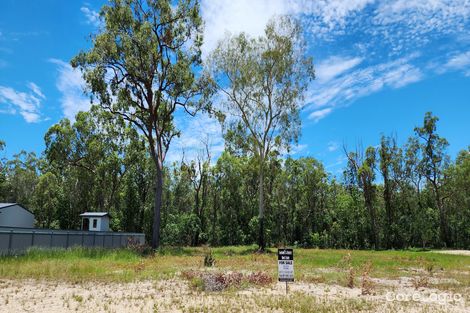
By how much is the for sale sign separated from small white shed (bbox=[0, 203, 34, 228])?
30564mm

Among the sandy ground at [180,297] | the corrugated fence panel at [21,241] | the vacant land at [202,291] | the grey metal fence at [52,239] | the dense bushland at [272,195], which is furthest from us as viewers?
the dense bushland at [272,195]

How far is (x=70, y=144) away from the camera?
45.2 meters

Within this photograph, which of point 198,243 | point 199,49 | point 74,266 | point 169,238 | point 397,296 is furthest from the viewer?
point 198,243

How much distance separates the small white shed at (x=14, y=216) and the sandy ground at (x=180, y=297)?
2511cm

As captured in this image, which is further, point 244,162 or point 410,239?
point 244,162

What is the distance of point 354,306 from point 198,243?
39.0 meters

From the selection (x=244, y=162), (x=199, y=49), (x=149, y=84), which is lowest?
(x=244, y=162)

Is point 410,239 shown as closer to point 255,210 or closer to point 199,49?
point 255,210

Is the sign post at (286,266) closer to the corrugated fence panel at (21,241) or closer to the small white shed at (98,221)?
the corrugated fence panel at (21,241)

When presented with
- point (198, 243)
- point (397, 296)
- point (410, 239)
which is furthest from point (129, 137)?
point (397, 296)

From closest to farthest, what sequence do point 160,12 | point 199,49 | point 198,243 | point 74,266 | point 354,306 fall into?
point 354,306, point 74,266, point 160,12, point 199,49, point 198,243

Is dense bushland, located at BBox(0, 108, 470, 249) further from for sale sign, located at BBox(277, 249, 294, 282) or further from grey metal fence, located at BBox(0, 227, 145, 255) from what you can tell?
for sale sign, located at BBox(277, 249, 294, 282)

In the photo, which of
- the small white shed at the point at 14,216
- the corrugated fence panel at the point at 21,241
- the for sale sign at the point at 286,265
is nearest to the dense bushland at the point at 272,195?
the small white shed at the point at 14,216

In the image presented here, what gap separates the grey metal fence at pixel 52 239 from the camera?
60.9ft
